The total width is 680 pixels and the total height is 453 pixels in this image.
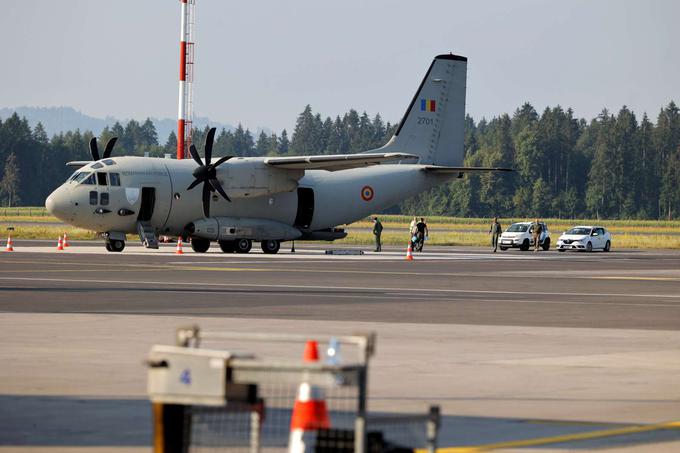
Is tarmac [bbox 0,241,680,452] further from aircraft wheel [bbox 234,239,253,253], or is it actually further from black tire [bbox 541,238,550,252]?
black tire [bbox 541,238,550,252]

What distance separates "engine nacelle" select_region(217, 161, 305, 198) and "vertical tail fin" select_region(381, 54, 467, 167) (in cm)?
839

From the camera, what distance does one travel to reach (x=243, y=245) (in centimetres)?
5375

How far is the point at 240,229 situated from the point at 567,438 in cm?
4340

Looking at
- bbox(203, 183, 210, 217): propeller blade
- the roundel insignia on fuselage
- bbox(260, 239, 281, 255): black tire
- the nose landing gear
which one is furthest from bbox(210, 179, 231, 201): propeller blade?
the roundel insignia on fuselage

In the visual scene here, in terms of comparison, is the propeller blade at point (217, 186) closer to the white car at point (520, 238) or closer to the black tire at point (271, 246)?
the black tire at point (271, 246)

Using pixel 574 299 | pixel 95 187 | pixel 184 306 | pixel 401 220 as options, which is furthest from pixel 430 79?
pixel 401 220

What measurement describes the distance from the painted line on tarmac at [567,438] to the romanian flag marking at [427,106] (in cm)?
5061

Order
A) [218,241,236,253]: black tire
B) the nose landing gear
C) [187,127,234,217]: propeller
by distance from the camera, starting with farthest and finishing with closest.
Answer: [218,241,236,253]: black tire, [187,127,234,217]: propeller, the nose landing gear

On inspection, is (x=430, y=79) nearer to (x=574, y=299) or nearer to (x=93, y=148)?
(x=93, y=148)

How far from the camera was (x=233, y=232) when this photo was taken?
53.1m

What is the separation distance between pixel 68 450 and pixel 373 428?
2.44 m

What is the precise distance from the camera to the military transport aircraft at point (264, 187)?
50.3 metres

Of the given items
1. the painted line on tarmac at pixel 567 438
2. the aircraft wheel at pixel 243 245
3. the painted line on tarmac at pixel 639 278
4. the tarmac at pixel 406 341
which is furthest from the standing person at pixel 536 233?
the painted line on tarmac at pixel 567 438

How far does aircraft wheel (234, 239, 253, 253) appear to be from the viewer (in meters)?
53.7
